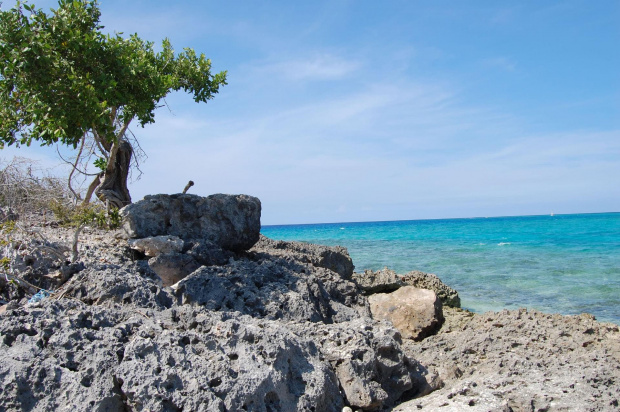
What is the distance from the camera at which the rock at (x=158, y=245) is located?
6336 mm

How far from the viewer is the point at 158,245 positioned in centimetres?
636

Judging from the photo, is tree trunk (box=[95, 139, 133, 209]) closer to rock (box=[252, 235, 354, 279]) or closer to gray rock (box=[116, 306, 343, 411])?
rock (box=[252, 235, 354, 279])

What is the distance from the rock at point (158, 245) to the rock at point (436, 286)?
4688 mm

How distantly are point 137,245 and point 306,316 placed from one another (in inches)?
110

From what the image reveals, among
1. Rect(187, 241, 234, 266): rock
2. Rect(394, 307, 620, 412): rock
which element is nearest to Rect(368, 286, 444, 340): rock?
Rect(394, 307, 620, 412): rock

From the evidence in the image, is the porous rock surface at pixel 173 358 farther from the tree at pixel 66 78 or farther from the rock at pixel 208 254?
the tree at pixel 66 78

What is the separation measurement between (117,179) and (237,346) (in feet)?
25.3

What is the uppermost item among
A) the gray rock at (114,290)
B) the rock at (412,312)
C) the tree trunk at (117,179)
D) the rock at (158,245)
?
the tree trunk at (117,179)

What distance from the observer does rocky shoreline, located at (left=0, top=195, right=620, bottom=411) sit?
286cm

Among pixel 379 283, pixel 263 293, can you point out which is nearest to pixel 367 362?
pixel 263 293

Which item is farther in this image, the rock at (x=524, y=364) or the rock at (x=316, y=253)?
the rock at (x=316, y=253)

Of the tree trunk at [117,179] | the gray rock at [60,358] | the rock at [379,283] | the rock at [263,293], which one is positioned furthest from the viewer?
the tree trunk at [117,179]

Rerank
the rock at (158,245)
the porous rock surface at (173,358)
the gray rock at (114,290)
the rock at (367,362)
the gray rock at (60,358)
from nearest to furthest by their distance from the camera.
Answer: the gray rock at (60,358), the porous rock surface at (173,358), the rock at (367,362), the gray rock at (114,290), the rock at (158,245)

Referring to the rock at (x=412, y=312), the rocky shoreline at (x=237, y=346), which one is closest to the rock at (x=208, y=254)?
the rocky shoreline at (x=237, y=346)
